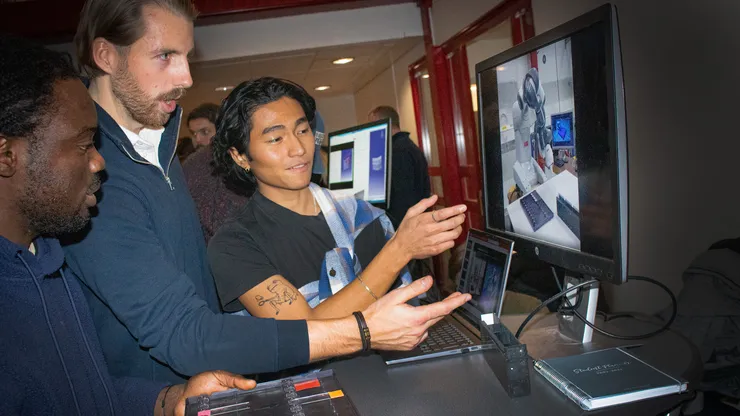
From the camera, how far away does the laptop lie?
4.27 ft

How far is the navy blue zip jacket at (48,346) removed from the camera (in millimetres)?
935

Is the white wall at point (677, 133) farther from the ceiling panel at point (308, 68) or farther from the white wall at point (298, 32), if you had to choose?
the ceiling panel at point (308, 68)

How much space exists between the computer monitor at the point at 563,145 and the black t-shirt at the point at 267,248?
52cm

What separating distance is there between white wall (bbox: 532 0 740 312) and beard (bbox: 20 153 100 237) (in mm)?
2360

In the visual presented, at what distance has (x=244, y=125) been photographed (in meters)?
1.70

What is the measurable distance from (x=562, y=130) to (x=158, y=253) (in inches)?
34.4

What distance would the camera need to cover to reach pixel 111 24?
4.75 ft

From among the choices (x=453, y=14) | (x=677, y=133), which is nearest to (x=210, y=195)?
(x=677, y=133)

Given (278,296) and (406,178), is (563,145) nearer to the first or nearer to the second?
(278,296)

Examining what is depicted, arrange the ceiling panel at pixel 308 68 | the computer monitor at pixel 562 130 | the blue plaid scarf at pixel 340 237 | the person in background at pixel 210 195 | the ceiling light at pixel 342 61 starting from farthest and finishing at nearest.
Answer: the ceiling light at pixel 342 61 → the ceiling panel at pixel 308 68 → the person in background at pixel 210 195 → the blue plaid scarf at pixel 340 237 → the computer monitor at pixel 562 130

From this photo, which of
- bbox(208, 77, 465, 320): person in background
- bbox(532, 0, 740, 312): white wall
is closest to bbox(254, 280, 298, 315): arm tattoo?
bbox(208, 77, 465, 320): person in background

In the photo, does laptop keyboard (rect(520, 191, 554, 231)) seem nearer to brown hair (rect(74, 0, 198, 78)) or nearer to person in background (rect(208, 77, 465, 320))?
person in background (rect(208, 77, 465, 320))

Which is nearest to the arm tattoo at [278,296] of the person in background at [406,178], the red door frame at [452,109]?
the person in background at [406,178]

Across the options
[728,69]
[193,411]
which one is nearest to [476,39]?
[728,69]
